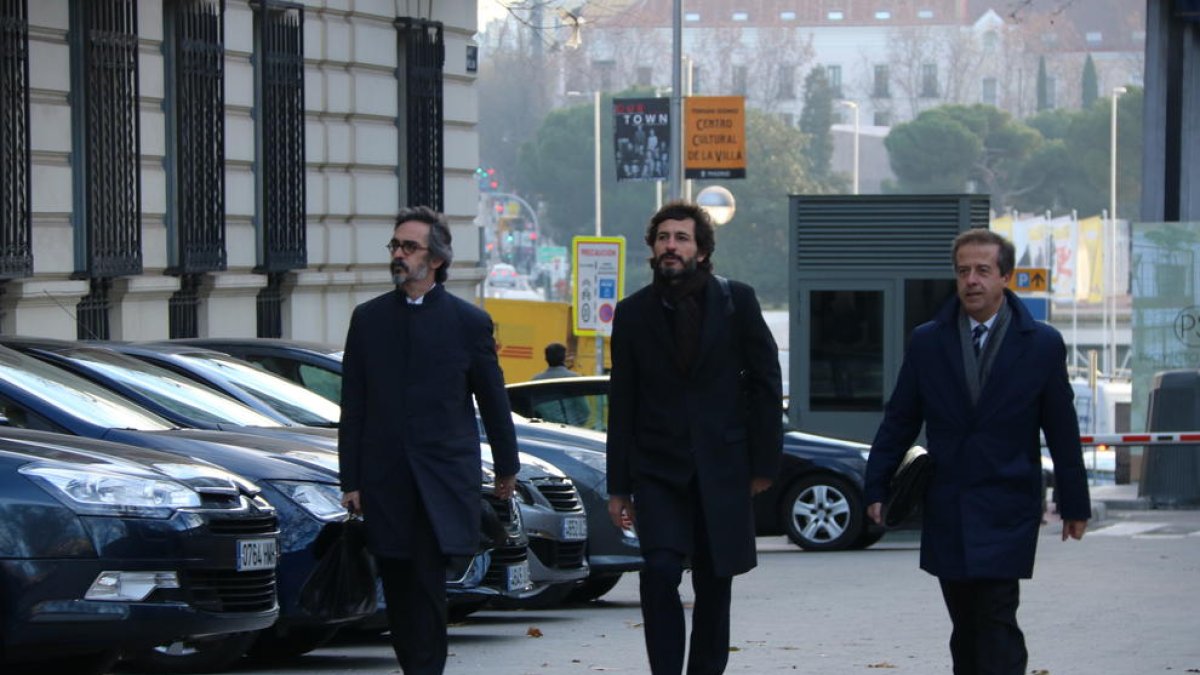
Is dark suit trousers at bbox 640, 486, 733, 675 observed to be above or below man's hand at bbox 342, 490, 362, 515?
below

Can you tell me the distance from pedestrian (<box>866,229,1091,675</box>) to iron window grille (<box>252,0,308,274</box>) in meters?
15.2

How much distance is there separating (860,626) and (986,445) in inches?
182

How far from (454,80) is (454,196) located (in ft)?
4.37

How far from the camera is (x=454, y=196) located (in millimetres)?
26453

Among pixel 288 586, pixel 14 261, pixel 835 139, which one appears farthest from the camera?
pixel 835 139

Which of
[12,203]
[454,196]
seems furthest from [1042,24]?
[12,203]

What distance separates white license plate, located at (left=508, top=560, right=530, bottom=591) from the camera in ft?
32.7

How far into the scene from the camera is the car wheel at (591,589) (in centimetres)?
1341

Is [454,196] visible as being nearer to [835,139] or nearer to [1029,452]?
[1029,452]

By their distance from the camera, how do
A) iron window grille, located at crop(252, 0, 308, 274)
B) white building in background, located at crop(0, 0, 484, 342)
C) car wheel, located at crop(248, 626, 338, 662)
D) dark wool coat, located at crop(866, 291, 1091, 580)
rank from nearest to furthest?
dark wool coat, located at crop(866, 291, 1091, 580) < car wheel, located at crop(248, 626, 338, 662) < white building in background, located at crop(0, 0, 484, 342) < iron window grille, located at crop(252, 0, 308, 274)

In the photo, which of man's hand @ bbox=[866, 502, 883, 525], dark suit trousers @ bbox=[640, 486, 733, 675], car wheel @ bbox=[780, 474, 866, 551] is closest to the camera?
man's hand @ bbox=[866, 502, 883, 525]

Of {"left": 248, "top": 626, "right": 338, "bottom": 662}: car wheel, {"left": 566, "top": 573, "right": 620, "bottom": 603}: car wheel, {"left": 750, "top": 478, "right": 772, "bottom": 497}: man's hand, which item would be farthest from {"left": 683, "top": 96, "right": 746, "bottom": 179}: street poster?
{"left": 750, "top": 478, "right": 772, "bottom": 497}: man's hand

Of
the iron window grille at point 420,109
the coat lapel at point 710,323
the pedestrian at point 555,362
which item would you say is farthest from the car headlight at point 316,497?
the iron window grille at point 420,109

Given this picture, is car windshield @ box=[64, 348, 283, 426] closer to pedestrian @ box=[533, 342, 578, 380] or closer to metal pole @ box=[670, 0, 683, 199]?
pedestrian @ box=[533, 342, 578, 380]
